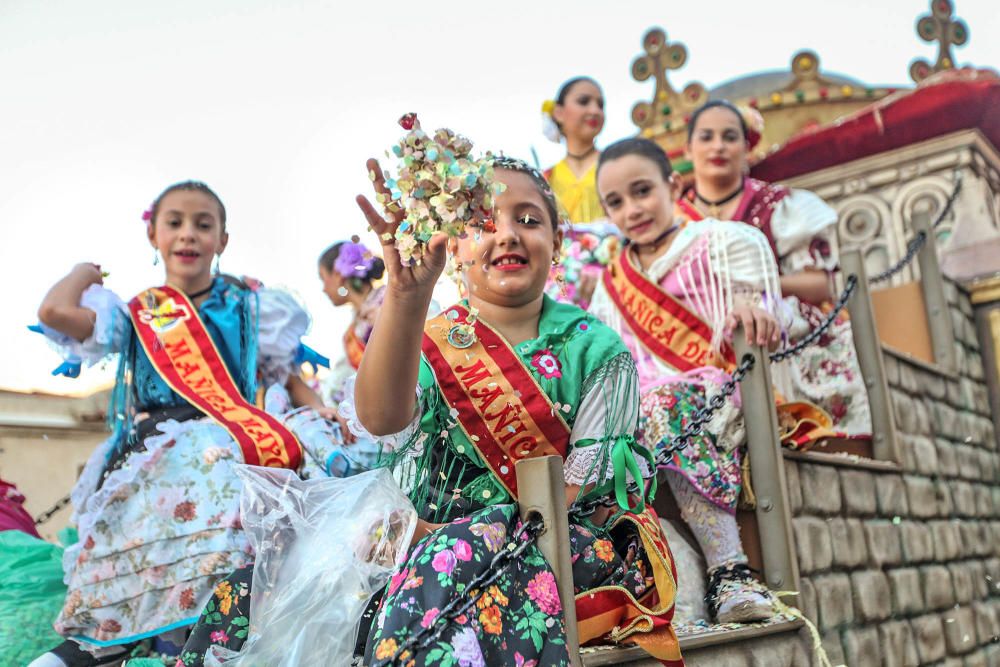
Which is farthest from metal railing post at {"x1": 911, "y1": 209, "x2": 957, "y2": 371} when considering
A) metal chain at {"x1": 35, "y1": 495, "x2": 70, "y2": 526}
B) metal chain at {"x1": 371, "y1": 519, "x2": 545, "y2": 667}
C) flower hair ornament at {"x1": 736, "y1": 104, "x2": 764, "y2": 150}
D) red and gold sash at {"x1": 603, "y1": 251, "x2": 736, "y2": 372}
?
metal chain at {"x1": 35, "y1": 495, "x2": 70, "y2": 526}

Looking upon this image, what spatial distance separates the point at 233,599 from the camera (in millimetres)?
2100

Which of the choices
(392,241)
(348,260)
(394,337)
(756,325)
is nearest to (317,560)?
(394,337)

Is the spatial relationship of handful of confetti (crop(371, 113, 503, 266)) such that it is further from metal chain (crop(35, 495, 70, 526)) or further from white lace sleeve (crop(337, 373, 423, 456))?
metal chain (crop(35, 495, 70, 526))

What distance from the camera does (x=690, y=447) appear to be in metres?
3.25

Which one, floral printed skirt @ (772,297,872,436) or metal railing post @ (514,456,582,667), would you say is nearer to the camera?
metal railing post @ (514,456,582,667)

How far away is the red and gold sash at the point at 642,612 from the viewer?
2.07 meters

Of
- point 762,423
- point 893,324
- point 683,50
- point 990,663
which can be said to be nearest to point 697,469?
point 762,423

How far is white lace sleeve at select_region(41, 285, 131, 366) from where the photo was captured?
10.6 feet

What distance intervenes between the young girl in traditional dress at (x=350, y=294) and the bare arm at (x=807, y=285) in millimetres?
2038

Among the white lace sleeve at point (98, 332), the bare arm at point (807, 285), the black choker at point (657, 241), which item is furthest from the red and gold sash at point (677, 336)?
the white lace sleeve at point (98, 332)

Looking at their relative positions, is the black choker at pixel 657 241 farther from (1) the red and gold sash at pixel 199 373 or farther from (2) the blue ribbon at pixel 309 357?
(1) the red and gold sash at pixel 199 373

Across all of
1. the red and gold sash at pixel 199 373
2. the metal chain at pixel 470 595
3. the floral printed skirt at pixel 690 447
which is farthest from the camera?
the floral printed skirt at pixel 690 447

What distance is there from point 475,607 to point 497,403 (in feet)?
1.82

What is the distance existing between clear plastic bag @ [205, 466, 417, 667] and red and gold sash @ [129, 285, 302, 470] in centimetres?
91
